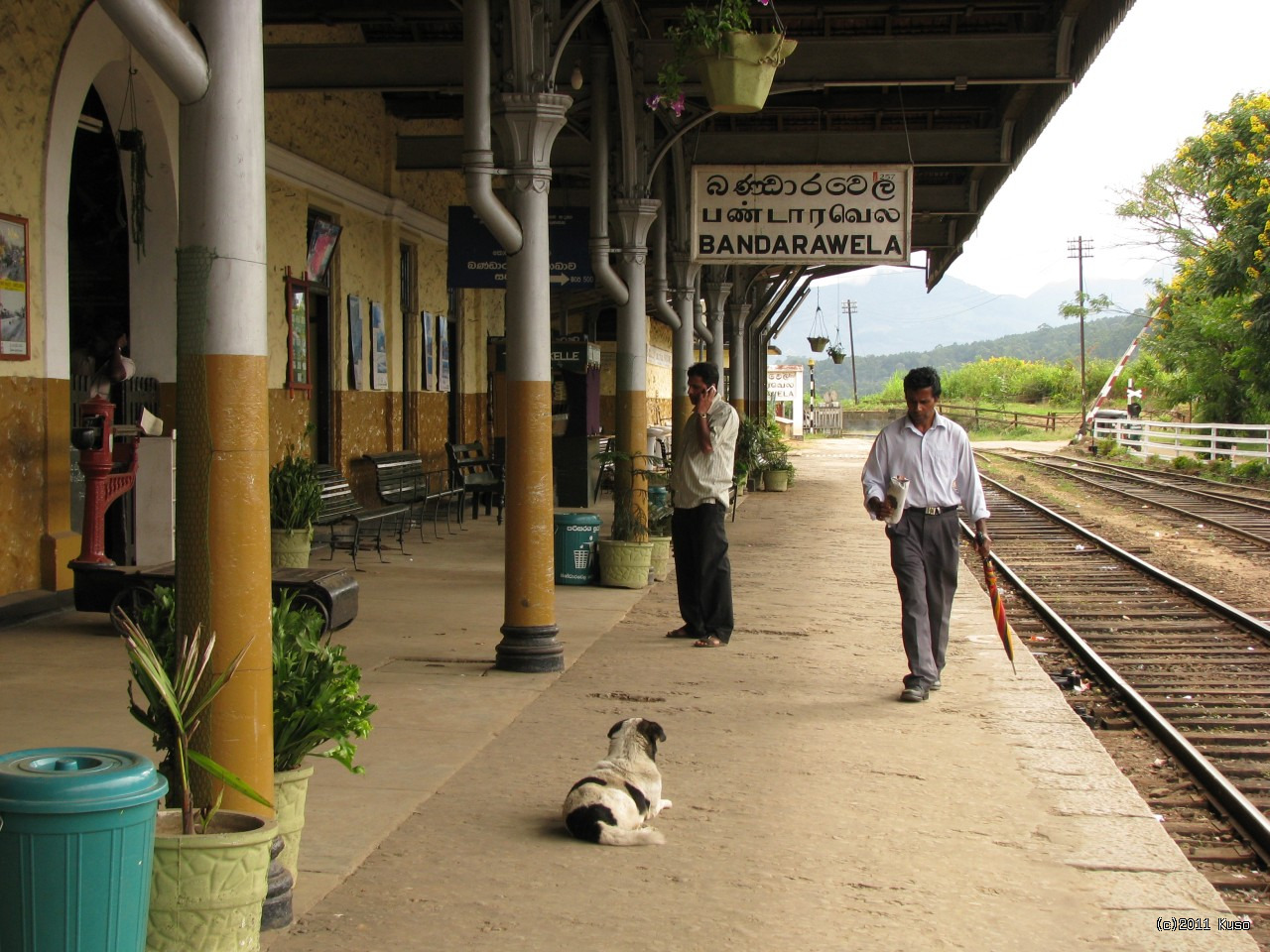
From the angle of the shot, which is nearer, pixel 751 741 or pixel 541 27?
pixel 751 741

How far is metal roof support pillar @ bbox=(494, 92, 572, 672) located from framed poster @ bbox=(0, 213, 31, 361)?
3.50 metres

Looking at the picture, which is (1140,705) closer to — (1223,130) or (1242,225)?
(1242,225)

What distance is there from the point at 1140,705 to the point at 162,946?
633 cm

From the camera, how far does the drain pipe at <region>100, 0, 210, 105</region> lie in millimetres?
3371

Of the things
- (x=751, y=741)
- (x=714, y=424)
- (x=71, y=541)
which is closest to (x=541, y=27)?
(x=714, y=424)

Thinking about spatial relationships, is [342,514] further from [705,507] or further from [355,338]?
[705,507]

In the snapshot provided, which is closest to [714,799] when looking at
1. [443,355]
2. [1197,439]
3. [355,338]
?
[355,338]

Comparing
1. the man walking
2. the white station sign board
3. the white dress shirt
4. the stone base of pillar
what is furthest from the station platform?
the white station sign board

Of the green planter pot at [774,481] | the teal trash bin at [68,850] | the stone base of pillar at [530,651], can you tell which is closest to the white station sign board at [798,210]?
the stone base of pillar at [530,651]

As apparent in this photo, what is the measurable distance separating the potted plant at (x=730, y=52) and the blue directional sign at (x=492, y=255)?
591cm

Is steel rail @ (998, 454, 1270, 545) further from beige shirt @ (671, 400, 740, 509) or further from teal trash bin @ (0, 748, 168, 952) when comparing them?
teal trash bin @ (0, 748, 168, 952)

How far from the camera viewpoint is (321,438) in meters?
14.9

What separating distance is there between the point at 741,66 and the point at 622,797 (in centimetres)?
478

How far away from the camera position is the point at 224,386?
12.5ft
